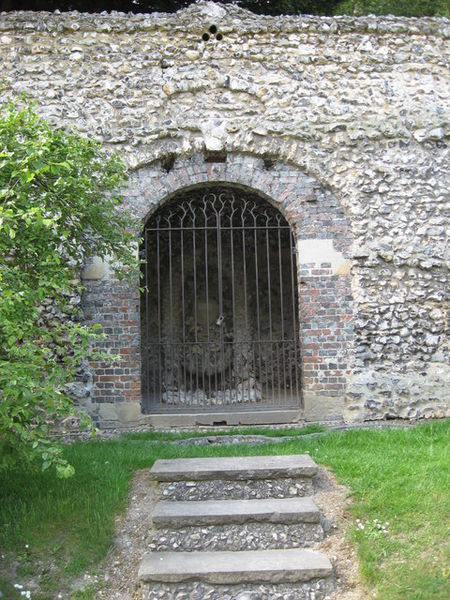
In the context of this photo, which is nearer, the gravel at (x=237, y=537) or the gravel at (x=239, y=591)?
the gravel at (x=239, y=591)

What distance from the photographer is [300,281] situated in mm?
7812

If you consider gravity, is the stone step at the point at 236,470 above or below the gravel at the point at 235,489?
above

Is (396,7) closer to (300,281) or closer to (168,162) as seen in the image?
(168,162)

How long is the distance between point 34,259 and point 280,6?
10425 mm

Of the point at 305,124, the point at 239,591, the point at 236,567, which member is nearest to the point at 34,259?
the point at 236,567

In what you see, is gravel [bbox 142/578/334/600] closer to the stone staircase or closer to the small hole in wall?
the stone staircase

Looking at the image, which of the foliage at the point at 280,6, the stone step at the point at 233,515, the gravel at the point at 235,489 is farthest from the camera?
the foliage at the point at 280,6

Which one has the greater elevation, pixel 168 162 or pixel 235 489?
pixel 168 162

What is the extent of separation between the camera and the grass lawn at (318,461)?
423 centimetres

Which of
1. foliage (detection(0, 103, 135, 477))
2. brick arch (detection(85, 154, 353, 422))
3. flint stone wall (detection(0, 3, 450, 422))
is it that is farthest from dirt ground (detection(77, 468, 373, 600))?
flint stone wall (detection(0, 3, 450, 422))

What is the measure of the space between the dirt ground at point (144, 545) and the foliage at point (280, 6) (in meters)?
10.7

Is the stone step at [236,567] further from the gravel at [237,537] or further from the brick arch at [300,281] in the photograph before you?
the brick arch at [300,281]

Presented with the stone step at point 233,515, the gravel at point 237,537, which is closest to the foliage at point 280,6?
the stone step at point 233,515

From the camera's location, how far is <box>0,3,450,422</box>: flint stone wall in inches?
305
